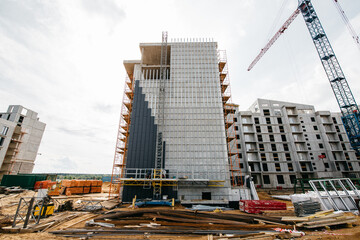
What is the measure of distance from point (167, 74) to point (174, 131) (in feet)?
34.5

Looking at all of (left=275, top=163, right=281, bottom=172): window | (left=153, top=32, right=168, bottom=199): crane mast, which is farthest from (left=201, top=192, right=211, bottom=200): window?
(left=275, top=163, right=281, bottom=172): window

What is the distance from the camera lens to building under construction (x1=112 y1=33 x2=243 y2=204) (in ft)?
72.9

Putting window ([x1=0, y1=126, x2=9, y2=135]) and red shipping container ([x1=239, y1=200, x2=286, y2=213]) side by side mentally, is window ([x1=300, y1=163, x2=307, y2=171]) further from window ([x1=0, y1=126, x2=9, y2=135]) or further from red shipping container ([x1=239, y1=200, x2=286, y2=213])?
window ([x1=0, y1=126, x2=9, y2=135])

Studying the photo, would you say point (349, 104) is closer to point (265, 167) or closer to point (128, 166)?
point (265, 167)

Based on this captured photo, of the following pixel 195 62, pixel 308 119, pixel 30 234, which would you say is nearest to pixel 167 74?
pixel 195 62

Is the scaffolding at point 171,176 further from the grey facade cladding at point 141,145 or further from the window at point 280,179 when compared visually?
the window at point 280,179

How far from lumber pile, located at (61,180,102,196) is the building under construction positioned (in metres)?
8.73

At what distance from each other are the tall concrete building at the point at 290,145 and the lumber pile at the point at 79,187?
37556 mm

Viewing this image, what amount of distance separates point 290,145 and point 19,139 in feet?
271

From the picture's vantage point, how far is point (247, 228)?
392 inches

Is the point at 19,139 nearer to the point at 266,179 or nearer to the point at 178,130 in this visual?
the point at 178,130

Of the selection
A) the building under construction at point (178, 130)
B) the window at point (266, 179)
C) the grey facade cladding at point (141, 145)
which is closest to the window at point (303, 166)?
the window at point (266, 179)

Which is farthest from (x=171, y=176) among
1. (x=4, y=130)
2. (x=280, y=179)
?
(x=4, y=130)

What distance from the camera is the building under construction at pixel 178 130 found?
72.9 feet
